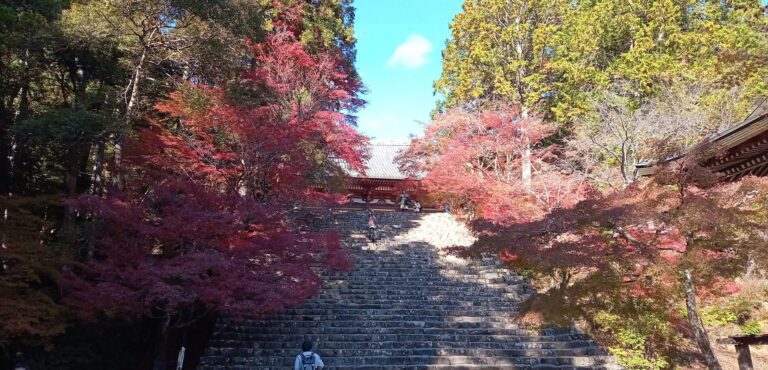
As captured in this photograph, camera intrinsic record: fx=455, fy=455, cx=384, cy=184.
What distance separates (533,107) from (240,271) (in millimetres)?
13696

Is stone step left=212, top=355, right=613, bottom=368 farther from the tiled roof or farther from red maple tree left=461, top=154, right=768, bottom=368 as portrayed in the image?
the tiled roof

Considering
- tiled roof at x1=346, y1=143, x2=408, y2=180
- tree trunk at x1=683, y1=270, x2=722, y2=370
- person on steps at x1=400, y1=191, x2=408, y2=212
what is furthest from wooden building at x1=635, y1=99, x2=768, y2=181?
tiled roof at x1=346, y1=143, x2=408, y2=180

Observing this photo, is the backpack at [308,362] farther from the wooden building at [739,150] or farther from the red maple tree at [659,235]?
the wooden building at [739,150]

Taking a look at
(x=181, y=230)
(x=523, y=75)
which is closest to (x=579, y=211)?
(x=181, y=230)

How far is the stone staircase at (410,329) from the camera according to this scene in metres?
8.58

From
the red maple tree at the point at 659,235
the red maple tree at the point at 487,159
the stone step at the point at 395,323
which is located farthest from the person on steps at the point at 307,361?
the red maple tree at the point at 487,159

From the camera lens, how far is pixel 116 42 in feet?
30.0

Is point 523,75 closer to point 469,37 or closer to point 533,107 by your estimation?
point 533,107

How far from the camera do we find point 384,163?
25984 mm

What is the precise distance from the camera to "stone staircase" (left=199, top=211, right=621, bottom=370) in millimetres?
8578

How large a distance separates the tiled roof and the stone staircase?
10203 millimetres

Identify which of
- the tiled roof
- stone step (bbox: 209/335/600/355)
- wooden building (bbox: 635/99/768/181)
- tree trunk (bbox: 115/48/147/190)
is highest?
the tiled roof

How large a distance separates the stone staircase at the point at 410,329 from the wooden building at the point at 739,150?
15.4 feet

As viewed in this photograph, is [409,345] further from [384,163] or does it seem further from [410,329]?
[384,163]
